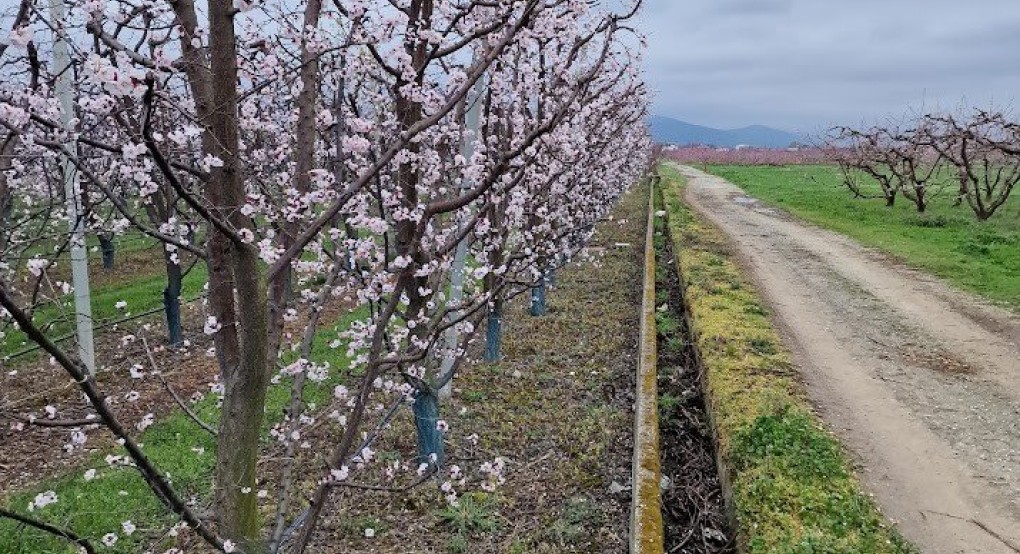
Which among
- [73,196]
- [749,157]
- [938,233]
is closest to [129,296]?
[73,196]

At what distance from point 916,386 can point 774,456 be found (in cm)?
270

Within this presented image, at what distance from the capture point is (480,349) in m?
9.90

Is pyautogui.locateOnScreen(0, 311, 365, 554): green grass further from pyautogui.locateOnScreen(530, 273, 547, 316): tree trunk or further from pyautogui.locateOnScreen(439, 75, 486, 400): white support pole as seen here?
pyautogui.locateOnScreen(530, 273, 547, 316): tree trunk

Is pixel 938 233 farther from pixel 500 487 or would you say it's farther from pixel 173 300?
pixel 173 300

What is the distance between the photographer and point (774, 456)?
5.38m

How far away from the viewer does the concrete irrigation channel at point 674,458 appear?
5039 mm

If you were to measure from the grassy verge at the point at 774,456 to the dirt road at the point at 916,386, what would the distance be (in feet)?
0.83

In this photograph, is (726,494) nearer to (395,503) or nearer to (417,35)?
(395,503)

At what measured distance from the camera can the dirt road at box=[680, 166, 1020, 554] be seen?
4914mm

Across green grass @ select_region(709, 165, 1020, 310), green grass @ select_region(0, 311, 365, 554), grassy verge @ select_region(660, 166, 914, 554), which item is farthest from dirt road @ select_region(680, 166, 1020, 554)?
green grass @ select_region(0, 311, 365, 554)

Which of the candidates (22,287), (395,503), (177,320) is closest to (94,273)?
(22,287)

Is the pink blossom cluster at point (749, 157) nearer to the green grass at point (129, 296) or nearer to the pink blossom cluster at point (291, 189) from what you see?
the green grass at point (129, 296)

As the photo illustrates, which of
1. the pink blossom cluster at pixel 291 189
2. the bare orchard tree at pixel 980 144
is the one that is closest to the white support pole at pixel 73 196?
the pink blossom cluster at pixel 291 189

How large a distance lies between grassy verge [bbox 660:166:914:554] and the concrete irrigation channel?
367 millimetres
